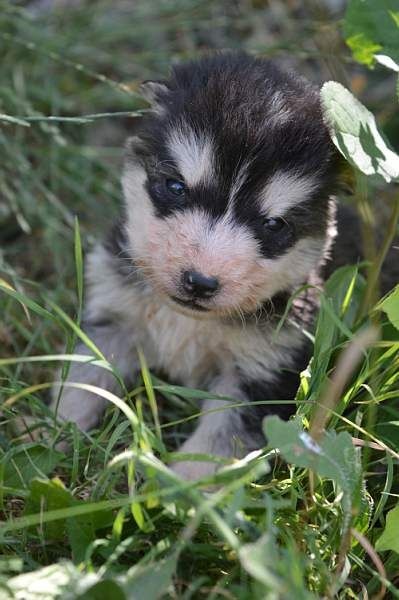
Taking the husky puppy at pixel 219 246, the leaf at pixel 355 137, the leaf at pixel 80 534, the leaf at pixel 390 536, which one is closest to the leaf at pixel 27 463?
the leaf at pixel 80 534

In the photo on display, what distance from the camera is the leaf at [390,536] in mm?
3039

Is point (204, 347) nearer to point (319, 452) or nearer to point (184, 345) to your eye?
point (184, 345)

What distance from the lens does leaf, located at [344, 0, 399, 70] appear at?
378cm

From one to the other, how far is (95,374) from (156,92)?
1.52 meters

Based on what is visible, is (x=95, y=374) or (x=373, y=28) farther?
(x=95, y=374)

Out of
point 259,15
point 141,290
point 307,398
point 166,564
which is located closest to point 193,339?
point 141,290

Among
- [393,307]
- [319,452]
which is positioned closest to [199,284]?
[393,307]

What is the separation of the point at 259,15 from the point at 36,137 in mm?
2511

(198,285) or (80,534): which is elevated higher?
(198,285)

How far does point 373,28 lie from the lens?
12.7ft

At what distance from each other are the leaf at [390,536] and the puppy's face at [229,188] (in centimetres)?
112

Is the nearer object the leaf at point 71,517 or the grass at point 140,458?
the grass at point 140,458

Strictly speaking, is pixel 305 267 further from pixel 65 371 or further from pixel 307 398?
pixel 65 371

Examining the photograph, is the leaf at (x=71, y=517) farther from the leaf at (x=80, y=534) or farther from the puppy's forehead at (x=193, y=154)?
the puppy's forehead at (x=193, y=154)
